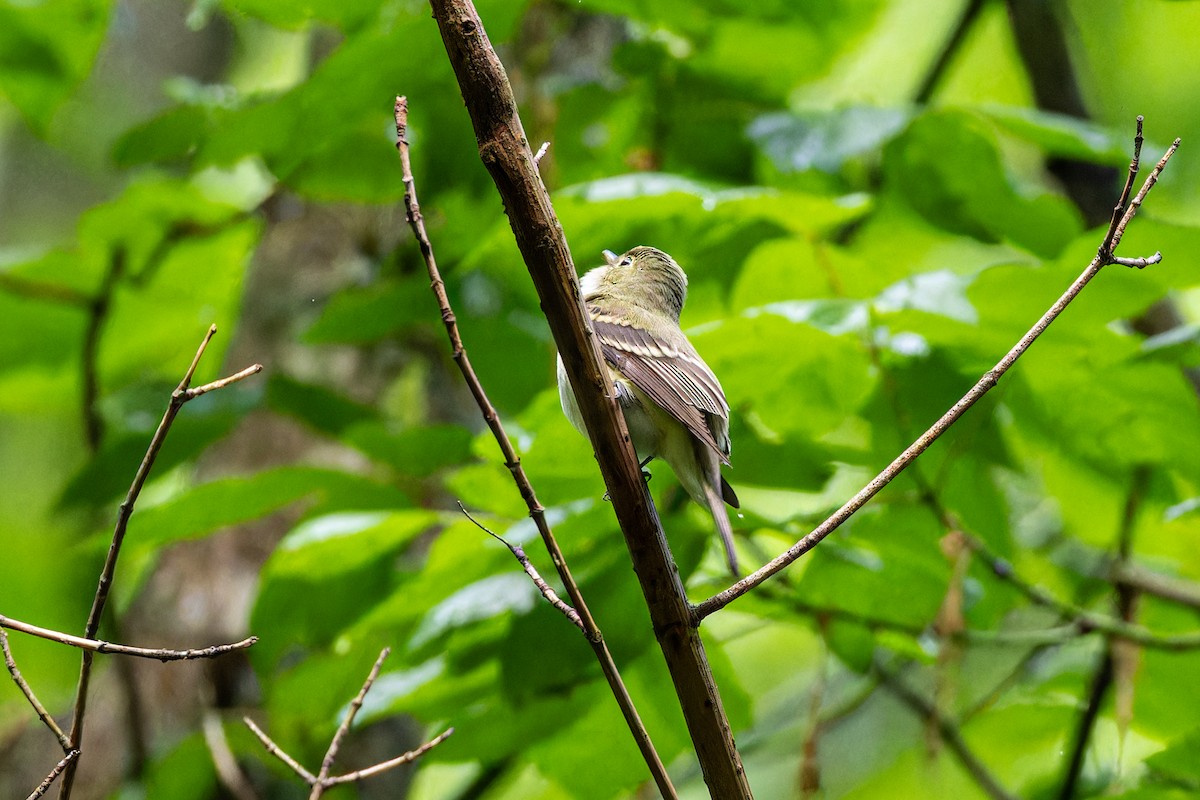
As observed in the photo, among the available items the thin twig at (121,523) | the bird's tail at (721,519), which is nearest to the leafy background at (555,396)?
the bird's tail at (721,519)

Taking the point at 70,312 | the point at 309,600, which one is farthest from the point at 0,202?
the point at 309,600

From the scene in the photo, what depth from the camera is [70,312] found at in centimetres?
325

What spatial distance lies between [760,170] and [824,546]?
1.64 m

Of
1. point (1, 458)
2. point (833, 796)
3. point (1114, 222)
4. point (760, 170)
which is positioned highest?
point (760, 170)

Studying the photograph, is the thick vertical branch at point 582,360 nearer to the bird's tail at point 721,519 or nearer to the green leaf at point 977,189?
the bird's tail at point 721,519

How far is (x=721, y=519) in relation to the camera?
72.1 inches

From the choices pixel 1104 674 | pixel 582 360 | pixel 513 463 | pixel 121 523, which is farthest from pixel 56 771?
pixel 1104 674

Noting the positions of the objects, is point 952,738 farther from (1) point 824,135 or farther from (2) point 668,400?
(1) point 824,135

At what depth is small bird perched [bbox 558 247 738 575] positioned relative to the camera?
1992 millimetres

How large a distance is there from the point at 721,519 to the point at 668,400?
0.32m

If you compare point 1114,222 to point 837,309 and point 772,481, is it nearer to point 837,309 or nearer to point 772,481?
point 837,309

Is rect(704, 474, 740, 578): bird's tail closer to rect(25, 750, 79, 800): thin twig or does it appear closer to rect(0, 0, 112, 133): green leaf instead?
rect(25, 750, 79, 800): thin twig

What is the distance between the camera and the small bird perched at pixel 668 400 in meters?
1.99

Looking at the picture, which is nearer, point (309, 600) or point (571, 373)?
point (571, 373)
